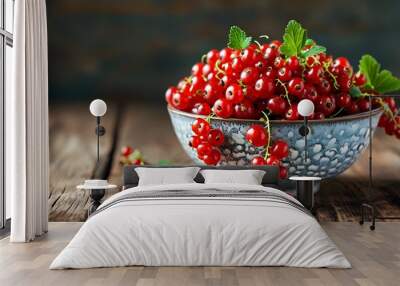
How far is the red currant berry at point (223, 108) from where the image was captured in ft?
17.1

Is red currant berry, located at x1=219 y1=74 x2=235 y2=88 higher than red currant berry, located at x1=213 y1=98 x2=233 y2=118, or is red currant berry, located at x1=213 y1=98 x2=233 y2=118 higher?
red currant berry, located at x1=219 y1=74 x2=235 y2=88

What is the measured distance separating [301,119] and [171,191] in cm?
126

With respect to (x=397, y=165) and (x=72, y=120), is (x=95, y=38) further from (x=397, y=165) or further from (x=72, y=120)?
(x=397, y=165)

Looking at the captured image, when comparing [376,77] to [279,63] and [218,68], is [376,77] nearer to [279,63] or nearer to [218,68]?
[279,63]

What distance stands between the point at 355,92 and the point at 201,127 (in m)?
1.23

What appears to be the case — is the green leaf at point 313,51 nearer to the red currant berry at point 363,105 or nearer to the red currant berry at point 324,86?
the red currant berry at point 324,86

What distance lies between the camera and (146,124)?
623 centimetres

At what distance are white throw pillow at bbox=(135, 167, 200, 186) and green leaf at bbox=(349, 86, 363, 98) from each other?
1418 millimetres

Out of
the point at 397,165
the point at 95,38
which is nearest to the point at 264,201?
the point at 397,165

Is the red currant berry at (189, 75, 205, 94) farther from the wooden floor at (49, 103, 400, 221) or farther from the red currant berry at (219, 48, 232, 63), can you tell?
the wooden floor at (49, 103, 400, 221)

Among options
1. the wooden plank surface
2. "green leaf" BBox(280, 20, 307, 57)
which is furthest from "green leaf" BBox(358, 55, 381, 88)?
the wooden plank surface

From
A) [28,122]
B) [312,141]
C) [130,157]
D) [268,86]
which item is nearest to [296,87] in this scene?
[268,86]

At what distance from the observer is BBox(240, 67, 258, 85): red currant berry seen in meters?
5.14

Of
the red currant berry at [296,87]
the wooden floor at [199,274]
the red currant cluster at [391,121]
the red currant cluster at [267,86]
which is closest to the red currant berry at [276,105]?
the red currant cluster at [267,86]
